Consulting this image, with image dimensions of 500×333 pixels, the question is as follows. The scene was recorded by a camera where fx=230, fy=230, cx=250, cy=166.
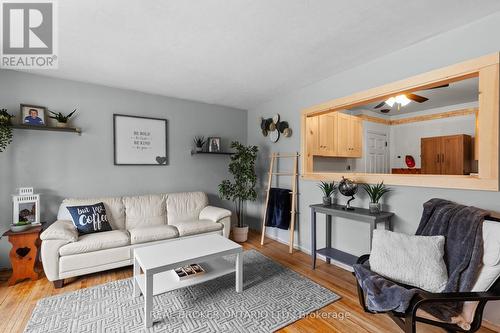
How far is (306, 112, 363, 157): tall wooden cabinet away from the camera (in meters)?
3.45

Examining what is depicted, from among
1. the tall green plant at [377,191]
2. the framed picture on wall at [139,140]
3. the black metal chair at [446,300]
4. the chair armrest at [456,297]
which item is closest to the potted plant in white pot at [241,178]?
the framed picture on wall at [139,140]

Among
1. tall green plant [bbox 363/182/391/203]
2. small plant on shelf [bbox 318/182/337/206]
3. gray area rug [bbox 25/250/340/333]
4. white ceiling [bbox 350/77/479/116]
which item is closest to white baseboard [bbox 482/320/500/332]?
gray area rug [bbox 25/250/340/333]

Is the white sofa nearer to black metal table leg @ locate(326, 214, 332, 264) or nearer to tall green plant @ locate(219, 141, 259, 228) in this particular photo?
tall green plant @ locate(219, 141, 259, 228)

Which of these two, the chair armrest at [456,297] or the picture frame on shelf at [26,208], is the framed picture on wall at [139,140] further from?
the chair armrest at [456,297]

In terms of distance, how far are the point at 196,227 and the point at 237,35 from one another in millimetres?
2408

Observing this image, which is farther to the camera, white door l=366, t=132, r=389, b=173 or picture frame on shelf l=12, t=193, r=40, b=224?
white door l=366, t=132, r=389, b=173

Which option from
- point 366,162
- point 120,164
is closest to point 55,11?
point 120,164

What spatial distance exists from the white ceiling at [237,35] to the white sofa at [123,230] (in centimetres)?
177

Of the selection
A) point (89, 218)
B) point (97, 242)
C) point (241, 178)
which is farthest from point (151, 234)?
point (241, 178)

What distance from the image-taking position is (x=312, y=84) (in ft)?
10.8

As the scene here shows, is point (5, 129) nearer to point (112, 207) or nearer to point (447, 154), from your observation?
point (112, 207)

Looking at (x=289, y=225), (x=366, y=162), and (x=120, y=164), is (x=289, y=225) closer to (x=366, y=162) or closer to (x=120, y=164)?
(x=366, y=162)

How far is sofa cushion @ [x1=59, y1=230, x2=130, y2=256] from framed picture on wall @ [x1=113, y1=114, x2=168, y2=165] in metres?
1.16

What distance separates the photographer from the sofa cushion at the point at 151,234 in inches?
110
